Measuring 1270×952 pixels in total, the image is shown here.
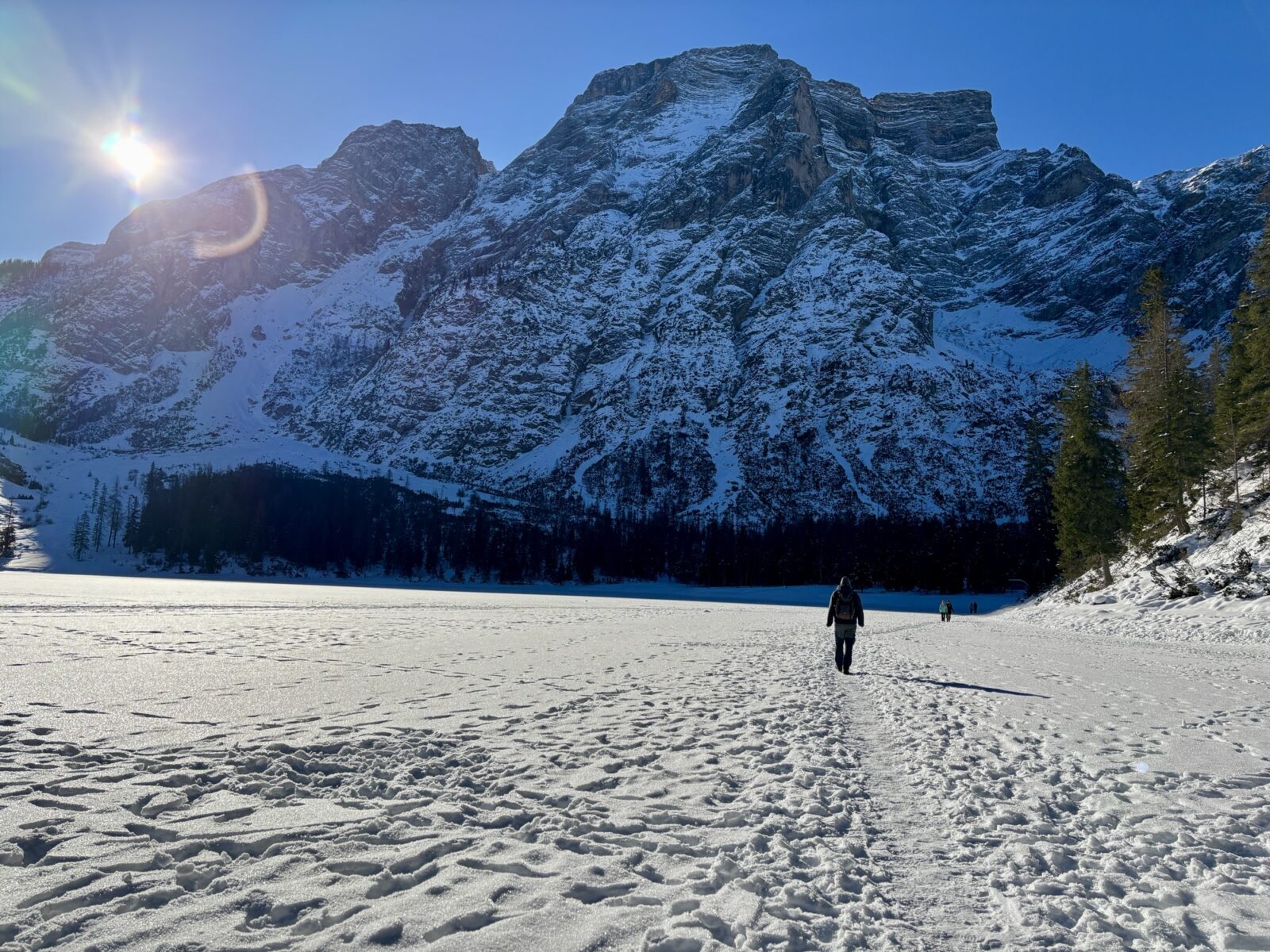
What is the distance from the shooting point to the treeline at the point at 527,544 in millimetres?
110938

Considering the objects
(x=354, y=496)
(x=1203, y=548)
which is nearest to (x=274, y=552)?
(x=354, y=496)

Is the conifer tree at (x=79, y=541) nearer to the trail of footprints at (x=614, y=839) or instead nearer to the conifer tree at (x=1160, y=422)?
the trail of footprints at (x=614, y=839)

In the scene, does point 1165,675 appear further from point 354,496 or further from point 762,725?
point 354,496

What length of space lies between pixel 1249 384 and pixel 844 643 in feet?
102

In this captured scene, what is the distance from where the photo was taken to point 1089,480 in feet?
141

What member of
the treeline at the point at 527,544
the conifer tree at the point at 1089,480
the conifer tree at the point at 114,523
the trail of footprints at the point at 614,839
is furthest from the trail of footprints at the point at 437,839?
the conifer tree at the point at 114,523

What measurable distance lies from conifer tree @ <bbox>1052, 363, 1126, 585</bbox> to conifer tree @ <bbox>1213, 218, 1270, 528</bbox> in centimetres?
625

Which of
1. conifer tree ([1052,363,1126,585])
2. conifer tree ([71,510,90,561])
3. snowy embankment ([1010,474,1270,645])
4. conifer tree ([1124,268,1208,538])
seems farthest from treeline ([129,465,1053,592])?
snowy embankment ([1010,474,1270,645])

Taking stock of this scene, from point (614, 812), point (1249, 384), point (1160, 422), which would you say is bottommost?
point (614, 812)

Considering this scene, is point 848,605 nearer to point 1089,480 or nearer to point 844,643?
point 844,643

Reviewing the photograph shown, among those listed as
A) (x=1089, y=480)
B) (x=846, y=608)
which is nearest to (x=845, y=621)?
(x=846, y=608)

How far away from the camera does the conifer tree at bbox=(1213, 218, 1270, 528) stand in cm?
3073

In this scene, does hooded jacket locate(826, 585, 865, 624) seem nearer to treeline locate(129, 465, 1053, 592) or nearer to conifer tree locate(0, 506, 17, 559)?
treeline locate(129, 465, 1053, 592)

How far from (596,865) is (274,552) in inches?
5763
